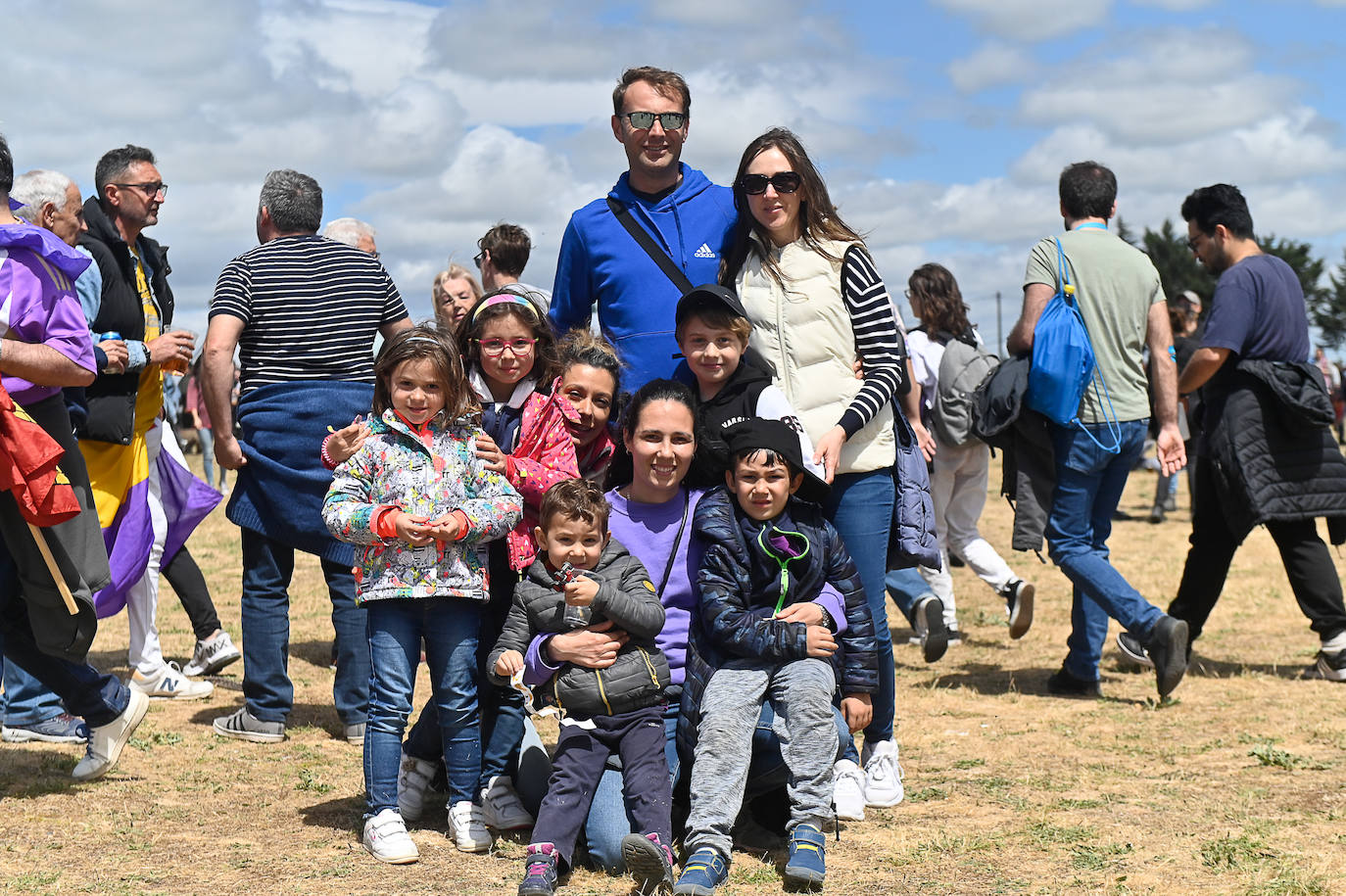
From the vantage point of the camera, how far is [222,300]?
5711mm

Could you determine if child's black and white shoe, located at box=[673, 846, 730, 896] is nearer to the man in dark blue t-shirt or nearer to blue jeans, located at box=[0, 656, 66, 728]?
blue jeans, located at box=[0, 656, 66, 728]

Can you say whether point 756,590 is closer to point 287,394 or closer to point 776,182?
point 776,182

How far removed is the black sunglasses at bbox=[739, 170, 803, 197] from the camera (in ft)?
14.9

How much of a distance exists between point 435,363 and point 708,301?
900mm

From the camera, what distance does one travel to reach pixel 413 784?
4.78 m

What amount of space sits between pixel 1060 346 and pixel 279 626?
3.77 meters

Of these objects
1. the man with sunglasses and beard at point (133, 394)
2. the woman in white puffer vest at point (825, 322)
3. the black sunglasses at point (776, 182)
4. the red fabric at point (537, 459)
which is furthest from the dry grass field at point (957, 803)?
the black sunglasses at point (776, 182)

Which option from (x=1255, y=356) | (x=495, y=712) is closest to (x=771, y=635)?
(x=495, y=712)

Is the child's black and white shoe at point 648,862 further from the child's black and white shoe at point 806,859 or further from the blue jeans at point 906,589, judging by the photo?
the blue jeans at point 906,589

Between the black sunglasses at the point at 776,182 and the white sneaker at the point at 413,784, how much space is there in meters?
2.26

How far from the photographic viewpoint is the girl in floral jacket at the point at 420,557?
4.34m

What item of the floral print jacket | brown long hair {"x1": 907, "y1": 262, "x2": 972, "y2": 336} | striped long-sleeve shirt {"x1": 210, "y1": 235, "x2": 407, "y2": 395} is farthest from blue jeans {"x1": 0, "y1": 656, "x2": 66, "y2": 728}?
brown long hair {"x1": 907, "y1": 262, "x2": 972, "y2": 336}

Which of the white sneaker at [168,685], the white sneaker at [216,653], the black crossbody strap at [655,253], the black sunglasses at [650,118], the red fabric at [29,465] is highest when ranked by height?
the black sunglasses at [650,118]

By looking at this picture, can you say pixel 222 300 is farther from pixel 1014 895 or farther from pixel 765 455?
pixel 1014 895
